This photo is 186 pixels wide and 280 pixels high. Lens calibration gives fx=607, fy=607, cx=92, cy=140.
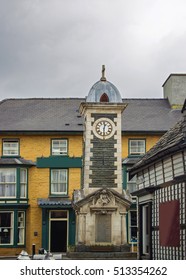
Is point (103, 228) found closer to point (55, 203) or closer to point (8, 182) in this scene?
point (55, 203)

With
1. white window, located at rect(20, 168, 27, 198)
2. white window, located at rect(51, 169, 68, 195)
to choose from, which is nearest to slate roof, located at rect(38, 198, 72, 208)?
white window, located at rect(51, 169, 68, 195)

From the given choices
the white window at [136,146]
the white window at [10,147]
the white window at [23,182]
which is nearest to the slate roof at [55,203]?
the white window at [23,182]

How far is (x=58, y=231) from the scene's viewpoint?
1479 inches

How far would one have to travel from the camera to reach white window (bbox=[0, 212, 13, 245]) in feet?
122

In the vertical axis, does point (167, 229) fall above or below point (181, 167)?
below

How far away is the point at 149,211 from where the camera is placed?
19719 millimetres

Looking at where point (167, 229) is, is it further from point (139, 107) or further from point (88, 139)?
point (139, 107)

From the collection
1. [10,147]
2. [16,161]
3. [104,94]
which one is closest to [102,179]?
[104,94]

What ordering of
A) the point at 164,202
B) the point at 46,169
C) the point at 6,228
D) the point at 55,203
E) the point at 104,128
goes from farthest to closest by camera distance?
1. the point at 46,169
2. the point at 6,228
3. the point at 55,203
4. the point at 104,128
5. the point at 164,202

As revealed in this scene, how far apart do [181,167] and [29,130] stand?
2273 cm

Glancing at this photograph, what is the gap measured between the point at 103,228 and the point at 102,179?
2562mm

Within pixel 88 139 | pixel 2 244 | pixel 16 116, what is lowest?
pixel 2 244

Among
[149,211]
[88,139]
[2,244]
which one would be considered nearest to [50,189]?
[2,244]

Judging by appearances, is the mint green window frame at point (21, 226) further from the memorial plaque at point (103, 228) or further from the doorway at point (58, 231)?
the memorial plaque at point (103, 228)
